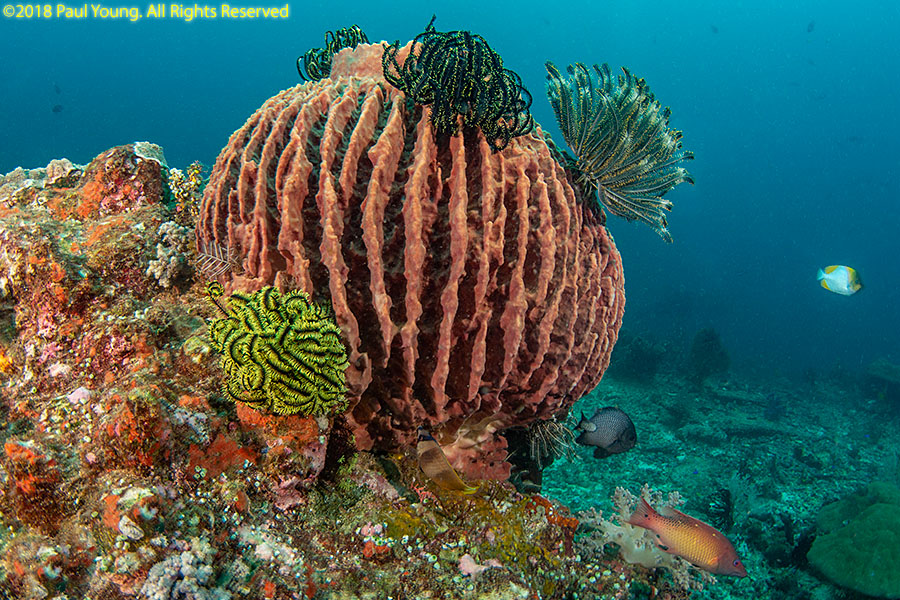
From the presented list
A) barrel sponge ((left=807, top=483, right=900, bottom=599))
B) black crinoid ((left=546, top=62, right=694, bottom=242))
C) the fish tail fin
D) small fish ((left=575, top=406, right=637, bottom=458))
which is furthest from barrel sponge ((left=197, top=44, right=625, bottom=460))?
barrel sponge ((left=807, top=483, right=900, bottom=599))

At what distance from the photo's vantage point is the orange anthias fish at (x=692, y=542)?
12.8 feet

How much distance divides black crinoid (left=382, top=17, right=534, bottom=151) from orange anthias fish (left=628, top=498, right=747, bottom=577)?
132 inches

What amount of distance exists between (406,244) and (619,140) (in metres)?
2.18

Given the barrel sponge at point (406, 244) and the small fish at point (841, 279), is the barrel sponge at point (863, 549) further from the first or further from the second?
the barrel sponge at point (406, 244)

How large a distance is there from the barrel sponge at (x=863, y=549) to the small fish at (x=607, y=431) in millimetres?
4818

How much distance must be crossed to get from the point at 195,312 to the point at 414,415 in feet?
6.07

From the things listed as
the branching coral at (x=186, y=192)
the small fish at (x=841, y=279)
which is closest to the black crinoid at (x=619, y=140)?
the branching coral at (x=186, y=192)

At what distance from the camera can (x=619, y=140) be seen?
13.1 feet

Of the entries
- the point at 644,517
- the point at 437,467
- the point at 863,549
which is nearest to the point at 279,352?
the point at 437,467

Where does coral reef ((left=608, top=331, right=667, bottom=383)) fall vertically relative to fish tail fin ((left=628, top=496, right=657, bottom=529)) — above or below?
below

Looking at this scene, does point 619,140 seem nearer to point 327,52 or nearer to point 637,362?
point 327,52

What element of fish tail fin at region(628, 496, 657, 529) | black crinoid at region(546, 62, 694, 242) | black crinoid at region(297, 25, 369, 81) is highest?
black crinoid at region(297, 25, 369, 81)

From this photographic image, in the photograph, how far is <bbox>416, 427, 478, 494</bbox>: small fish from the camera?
11.3 ft

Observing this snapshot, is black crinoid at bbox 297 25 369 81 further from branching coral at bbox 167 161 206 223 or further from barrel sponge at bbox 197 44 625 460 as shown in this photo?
branching coral at bbox 167 161 206 223
